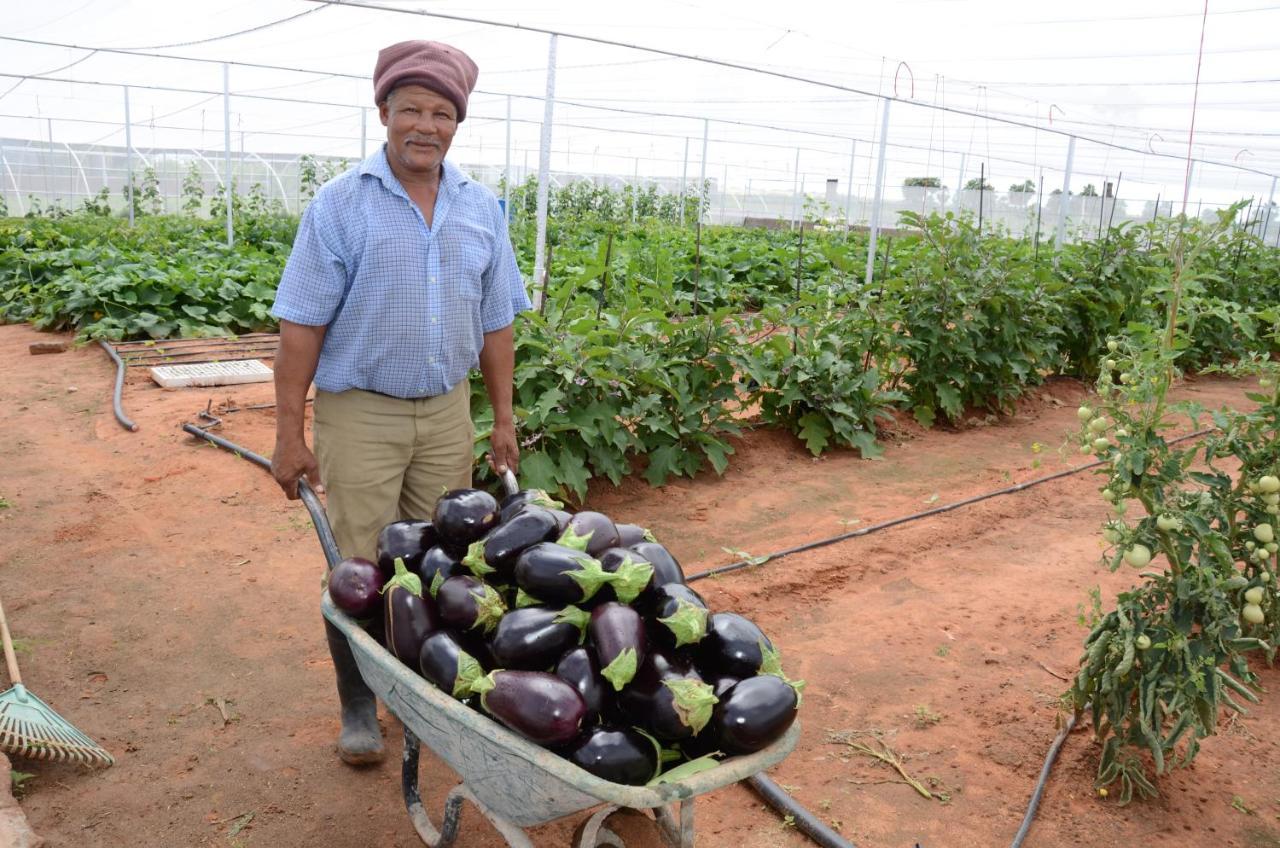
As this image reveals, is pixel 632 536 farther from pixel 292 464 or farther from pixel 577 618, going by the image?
pixel 292 464

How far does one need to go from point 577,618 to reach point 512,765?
30cm

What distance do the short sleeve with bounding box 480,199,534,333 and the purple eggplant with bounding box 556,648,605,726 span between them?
1.28 meters

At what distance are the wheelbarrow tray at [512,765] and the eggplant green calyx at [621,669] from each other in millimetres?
168

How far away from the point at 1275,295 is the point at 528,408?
9865 millimetres

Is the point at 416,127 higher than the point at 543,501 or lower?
higher

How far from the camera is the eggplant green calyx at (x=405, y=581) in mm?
2070

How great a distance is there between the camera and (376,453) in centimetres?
272

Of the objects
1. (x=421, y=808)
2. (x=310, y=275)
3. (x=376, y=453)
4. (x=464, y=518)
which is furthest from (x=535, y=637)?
(x=310, y=275)

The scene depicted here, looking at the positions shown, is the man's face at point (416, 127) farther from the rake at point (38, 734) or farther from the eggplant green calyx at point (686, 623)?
the rake at point (38, 734)

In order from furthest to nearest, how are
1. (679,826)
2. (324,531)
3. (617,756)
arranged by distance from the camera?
(324,531)
(679,826)
(617,756)

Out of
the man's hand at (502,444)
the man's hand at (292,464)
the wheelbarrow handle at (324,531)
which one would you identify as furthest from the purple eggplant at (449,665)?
the man's hand at (502,444)

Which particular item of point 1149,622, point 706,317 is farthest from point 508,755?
point 706,317

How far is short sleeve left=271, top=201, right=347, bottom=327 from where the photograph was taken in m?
2.48

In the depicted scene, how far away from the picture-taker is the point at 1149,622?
2684 mm
